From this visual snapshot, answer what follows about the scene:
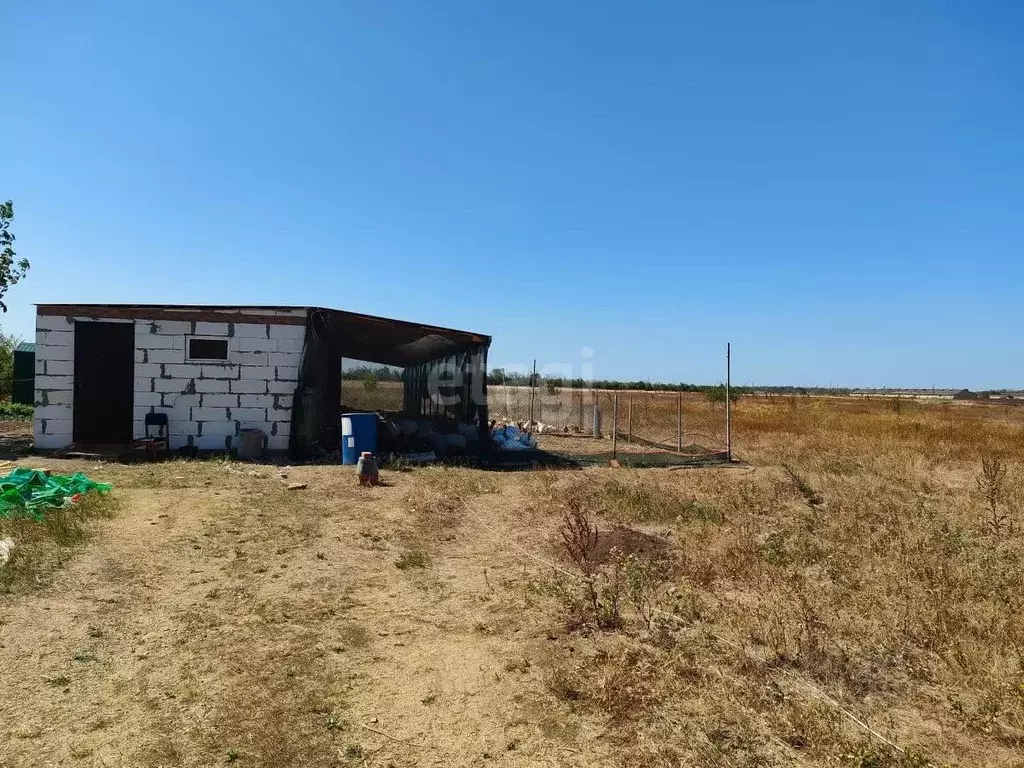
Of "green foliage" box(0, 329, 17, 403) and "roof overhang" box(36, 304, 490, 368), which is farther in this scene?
"green foliage" box(0, 329, 17, 403)

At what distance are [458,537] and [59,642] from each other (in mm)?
4081

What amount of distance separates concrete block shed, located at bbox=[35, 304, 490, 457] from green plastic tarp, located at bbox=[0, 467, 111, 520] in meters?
4.81

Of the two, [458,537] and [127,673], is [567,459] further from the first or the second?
[127,673]

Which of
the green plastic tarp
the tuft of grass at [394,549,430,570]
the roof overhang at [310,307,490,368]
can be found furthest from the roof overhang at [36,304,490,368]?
the tuft of grass at [394,549,430,570]

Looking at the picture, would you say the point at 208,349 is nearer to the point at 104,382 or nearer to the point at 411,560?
the point at 104,382

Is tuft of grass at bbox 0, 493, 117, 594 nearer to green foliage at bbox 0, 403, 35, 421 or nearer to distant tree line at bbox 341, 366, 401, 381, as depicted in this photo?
distant tree line at bbox 341, 366, 401, 381

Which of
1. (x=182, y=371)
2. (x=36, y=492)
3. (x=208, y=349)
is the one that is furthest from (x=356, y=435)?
(x=36, y=492)

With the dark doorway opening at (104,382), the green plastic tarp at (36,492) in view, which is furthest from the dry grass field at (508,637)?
the dark doorway opening at (104,382)

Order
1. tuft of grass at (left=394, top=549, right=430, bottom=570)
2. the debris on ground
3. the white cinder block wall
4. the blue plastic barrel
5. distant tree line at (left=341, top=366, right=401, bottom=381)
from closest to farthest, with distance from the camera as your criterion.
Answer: the debris on ground, tuft of grass at (left=394, top=549, right=430, bottom=570), the blue plastic barrel, the white cinder block wall, distant tree line at (left=341, top=366, right=401, bottom=381)

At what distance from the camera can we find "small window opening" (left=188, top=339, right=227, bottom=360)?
1330 cm

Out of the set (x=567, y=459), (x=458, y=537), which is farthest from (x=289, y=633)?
(x=567, y=459)

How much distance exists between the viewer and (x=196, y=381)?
43.5ft

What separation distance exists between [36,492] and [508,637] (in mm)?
6992

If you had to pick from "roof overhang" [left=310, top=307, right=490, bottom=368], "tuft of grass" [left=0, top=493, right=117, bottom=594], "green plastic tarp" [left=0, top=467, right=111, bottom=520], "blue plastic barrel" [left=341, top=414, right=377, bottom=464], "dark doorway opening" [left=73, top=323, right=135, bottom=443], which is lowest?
"tuft of grass" [left=0, top=493, right=117, bottom=594]
